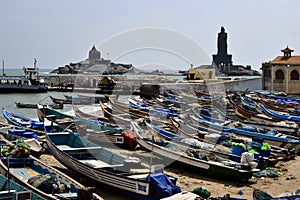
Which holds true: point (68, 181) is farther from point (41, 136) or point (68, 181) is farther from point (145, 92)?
point (145, 92)

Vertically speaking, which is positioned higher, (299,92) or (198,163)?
(299,92)

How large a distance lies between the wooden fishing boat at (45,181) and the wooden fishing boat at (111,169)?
1.20m

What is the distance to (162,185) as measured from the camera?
10.2 m

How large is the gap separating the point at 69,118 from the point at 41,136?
10.8 feet

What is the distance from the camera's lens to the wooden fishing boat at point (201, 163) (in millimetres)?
12934

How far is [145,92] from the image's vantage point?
4425 cm

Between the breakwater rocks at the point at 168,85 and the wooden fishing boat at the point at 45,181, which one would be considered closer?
the wooden fishing boat at the point at 45,181

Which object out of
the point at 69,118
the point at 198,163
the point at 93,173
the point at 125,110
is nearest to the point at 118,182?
the point at 93,173

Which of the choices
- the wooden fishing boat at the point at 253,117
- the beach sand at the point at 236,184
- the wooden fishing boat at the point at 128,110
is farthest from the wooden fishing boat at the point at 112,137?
the wooden fishing boat at the point at 253,117

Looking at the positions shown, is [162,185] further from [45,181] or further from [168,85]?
[168,85]

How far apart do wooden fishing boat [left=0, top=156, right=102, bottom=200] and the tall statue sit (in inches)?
4709

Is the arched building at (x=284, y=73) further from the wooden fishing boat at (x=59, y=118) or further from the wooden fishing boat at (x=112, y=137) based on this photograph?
the wooden fishing boat at (x=112, y=137)

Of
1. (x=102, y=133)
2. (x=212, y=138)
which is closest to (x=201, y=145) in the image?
(x=212, y=138)

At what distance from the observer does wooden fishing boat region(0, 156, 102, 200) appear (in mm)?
9391
